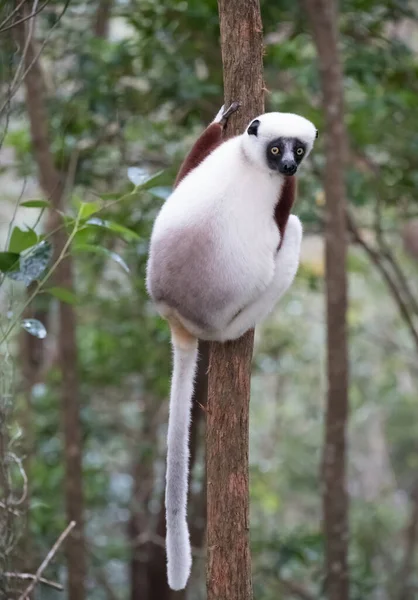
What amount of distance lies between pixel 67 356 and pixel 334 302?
1.65m

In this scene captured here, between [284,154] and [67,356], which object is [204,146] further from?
[67,356]

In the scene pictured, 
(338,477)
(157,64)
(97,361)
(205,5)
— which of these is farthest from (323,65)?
(97,361)

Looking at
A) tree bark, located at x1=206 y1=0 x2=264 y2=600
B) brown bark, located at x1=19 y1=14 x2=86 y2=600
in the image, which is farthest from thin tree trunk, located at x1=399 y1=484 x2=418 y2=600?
tree bark, located at x1=206 y1=0 x2=264 y2=600

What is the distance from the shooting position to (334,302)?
5.18m

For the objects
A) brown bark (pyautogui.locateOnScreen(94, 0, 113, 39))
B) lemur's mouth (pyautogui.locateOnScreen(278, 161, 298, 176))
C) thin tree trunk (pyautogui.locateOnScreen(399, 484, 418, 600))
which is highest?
lemur's mouth (pyautogui.locateOnScreen(278, 161, 298, 176))

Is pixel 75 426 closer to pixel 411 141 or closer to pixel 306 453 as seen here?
pixel 411 141

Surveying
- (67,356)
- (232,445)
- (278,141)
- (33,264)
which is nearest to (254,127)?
(278,141)

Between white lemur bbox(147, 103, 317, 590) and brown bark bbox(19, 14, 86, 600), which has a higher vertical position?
white lemur bbox(147, 103, 317, 590)

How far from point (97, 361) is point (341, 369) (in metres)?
2.26

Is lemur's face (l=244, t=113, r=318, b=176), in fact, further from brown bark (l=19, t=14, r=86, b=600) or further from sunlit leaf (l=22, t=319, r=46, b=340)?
brown bark (l=19, t=14, r=86, b=600)

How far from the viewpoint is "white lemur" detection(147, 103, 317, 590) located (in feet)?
9.07

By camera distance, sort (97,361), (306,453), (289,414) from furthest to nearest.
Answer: (289,414) → (306,453) → (97,361)

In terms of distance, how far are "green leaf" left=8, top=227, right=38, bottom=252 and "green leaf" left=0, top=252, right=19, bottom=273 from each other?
6 cm

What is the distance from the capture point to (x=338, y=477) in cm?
534
